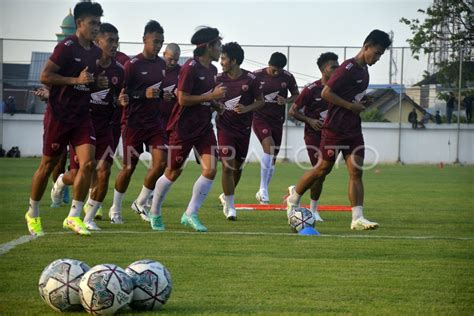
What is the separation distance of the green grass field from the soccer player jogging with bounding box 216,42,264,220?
1.92 ft

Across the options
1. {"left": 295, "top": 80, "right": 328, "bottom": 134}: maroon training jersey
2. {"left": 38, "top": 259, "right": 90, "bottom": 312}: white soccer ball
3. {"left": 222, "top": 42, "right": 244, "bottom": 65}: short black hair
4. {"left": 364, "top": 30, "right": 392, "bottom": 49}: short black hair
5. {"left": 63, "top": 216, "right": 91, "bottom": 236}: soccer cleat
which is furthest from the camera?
{"left": 295, "top": 80, "right": 328, "bottom": 134}: maroon training jersey

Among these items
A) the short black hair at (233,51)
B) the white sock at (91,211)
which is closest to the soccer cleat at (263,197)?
the short black hair at (233,51)

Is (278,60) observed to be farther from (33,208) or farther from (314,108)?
(33,208)

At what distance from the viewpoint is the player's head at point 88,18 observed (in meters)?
11.2

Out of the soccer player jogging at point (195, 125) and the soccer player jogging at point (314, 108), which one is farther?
the soccer player jogging at point (314, 108)

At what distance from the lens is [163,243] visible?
10.9m

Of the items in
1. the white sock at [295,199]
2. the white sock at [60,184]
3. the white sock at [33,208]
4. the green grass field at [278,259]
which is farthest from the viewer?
the white sock at [60,184]

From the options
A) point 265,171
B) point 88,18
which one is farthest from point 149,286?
point 265,171

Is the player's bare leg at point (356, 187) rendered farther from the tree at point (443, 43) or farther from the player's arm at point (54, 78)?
the tree at point (443, 43)

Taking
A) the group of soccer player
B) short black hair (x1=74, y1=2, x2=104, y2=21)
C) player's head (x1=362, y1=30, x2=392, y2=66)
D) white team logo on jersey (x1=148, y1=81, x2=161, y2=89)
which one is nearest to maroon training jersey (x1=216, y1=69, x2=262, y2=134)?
the group of soccer player

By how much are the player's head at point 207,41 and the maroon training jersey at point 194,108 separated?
0.50ft

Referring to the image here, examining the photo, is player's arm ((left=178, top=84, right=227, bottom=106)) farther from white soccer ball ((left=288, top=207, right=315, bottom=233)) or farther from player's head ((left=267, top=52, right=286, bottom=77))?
player's head ((left=267, top=52, right=286, bottom=77))

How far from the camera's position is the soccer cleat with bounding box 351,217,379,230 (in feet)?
41.5

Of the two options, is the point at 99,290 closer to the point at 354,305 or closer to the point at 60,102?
the point at 354,305
